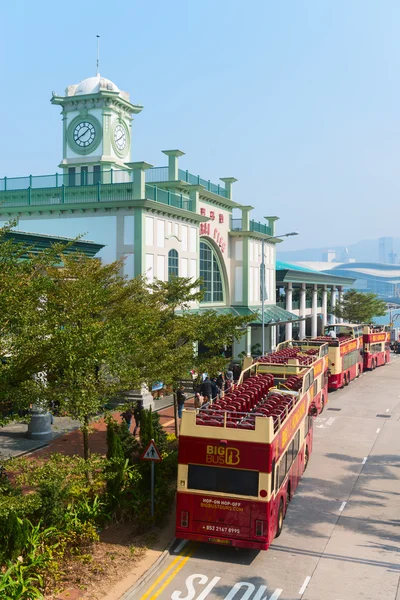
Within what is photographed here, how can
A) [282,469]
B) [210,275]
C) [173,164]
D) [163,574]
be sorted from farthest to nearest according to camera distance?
→ [210,275]
[173,164]
[282,469]
[163,574]

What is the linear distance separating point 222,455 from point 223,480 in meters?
0.57

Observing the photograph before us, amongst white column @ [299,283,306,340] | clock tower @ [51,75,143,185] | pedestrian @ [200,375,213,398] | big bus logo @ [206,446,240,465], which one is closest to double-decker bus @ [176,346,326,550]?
big bus logo @ [206,446,240,465]

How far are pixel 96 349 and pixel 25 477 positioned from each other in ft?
10.7

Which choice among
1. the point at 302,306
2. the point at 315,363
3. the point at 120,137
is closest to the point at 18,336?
the point at 315,363

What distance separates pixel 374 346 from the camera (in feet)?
170

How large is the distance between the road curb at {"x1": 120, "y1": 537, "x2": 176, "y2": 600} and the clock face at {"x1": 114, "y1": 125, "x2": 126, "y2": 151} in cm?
3155

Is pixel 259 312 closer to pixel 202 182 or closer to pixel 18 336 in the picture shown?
pixel 202 182

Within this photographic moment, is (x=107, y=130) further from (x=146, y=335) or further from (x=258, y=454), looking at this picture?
(x=258, y=454)

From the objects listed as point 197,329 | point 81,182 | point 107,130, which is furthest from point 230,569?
point 107,130

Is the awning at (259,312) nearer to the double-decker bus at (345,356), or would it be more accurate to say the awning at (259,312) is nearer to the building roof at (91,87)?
the double-decker bus at (345,356)

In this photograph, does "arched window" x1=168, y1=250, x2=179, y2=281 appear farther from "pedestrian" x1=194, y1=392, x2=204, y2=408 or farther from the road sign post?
the road sign post

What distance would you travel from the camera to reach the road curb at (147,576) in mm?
12452

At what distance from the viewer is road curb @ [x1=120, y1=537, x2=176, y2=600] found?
1245 cm

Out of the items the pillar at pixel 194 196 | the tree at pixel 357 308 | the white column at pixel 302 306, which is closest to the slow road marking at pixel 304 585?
the pillar at pixel 194 196
